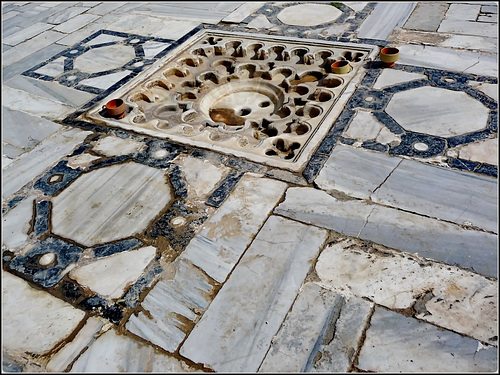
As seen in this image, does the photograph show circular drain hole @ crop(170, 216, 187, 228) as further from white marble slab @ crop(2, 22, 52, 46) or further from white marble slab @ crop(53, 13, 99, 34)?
white marble slab @ crop(2, 22, 52, 46)

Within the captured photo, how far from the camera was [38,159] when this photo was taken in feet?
9.37

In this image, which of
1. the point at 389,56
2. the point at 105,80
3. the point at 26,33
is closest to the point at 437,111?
the point at 389,56

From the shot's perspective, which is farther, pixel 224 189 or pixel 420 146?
pixel 420 146

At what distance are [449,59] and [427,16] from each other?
989mm

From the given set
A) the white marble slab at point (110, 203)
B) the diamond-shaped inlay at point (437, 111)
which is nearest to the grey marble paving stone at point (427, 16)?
the diamond-shaped inlay at point (437, 111)

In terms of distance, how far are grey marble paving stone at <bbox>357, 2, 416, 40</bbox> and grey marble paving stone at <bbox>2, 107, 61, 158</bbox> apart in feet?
9.77

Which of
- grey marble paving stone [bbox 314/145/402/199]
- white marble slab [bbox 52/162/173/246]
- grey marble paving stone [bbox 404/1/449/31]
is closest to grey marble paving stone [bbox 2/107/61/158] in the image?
white marble slab [bbox 52/162/173/246]

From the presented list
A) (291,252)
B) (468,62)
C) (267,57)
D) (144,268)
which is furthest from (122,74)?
(468,62)

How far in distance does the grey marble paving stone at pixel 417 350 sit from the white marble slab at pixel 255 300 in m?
0.39

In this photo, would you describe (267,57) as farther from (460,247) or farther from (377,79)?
(460,247)

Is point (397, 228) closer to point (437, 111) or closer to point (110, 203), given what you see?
point (437, 111)

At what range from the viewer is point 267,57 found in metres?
3.79

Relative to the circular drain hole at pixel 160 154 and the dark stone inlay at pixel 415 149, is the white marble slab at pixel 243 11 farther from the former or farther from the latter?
the dark stone inlay at pixel 415 149

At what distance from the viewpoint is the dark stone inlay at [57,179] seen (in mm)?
2578
